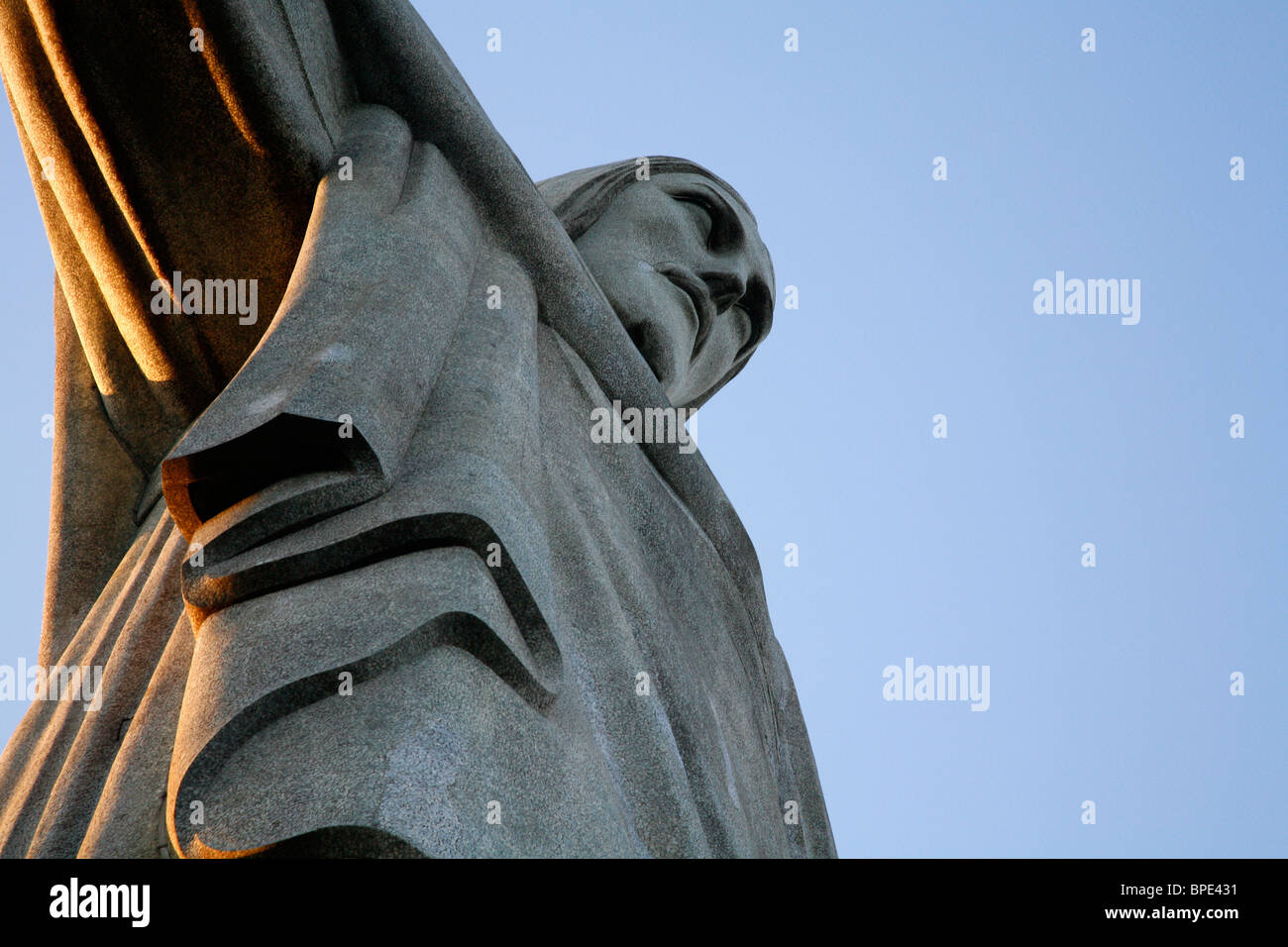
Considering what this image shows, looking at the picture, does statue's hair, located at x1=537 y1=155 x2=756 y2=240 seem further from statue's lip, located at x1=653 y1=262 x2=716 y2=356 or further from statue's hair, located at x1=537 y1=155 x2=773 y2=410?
statue's lip, located at x1=653 y1=262 x2=716 y2=356

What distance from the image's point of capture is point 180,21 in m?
4.80

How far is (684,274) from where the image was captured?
7164mm

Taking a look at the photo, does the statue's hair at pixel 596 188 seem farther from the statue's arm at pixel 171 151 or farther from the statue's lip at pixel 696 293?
the statue's arm at pixel 171 151

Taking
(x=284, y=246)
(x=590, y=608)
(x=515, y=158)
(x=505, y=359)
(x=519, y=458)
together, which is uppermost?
(x=515, y=158)

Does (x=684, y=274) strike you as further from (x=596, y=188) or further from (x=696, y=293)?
(x=596, y=188)

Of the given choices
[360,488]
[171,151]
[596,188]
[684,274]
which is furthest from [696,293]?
[360,488]

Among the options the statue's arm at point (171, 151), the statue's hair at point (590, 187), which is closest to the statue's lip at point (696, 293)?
the statue's hair at point (590, 187)

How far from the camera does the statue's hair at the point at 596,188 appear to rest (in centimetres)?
711

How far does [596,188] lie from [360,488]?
388 cm

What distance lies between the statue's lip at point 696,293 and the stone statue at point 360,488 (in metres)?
0.02

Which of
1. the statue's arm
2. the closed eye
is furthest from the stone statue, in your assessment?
the closed eye
